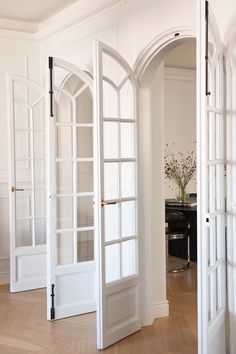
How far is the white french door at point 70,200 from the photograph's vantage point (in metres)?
4.46

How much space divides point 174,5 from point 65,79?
5.33 feet

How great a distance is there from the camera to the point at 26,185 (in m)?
5.69

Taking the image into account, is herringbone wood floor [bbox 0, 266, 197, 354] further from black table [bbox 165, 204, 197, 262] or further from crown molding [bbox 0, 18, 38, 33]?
crown molding [bbox 0, 18, 38, 33]

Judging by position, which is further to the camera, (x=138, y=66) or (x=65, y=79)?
(x=65, y=79)

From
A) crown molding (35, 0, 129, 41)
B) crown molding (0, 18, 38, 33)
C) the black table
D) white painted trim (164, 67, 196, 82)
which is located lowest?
the black table

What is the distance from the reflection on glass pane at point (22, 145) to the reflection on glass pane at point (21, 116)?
94 millimetres

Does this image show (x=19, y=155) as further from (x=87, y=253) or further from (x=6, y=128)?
(x=87, y=253)

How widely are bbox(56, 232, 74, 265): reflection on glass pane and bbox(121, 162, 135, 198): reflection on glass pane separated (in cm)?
77

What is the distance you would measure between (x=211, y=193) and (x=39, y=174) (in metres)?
3.14

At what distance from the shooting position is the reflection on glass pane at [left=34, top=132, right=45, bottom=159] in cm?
591

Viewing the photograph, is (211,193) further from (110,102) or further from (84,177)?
(84,177)

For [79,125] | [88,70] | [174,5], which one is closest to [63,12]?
[88,70]

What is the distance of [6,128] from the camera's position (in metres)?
5.84

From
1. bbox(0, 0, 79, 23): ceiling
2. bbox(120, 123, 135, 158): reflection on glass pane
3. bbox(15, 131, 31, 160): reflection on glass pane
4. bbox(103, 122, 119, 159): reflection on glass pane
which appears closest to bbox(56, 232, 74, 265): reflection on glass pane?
bbox(103, 122, 119, 159): reflection on glass pane
